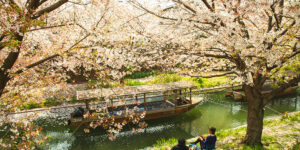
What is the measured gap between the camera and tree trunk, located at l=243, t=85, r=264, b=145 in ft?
17.9

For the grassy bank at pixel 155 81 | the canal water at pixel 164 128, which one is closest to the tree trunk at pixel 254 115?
the canal water at pixel 164 128

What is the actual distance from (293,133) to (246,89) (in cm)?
288

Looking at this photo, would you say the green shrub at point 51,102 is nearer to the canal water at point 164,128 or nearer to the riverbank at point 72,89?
the riverbank at point 72,89

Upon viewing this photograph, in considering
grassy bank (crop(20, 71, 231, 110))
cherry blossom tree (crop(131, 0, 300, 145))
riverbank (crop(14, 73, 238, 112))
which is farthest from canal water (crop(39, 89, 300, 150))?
cherry blossom tree (crop(131, 0, 300, 145))

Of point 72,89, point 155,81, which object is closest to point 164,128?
point 155,81

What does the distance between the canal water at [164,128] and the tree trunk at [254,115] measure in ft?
12.9

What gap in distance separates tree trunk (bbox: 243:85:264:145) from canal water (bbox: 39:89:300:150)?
393 centimetres

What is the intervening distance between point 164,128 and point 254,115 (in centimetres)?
537

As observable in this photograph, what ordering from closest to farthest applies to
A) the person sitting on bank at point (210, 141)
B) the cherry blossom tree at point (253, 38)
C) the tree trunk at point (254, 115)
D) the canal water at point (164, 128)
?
the cherry blossom tree at point (253, 38) < the person sitting on bank at point (210, 141) < the tree trunk at point (254, 115) < the canal water at point (164, 128)

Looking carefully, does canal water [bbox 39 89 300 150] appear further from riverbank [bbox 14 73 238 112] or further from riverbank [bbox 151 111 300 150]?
riverbank [bbox 14 73 238 112]

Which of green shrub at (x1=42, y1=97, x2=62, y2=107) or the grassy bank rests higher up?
the grassy bank

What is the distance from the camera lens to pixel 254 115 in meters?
5.54

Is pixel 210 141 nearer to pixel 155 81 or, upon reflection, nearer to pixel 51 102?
pixel 155 81

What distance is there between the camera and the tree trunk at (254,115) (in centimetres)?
546
